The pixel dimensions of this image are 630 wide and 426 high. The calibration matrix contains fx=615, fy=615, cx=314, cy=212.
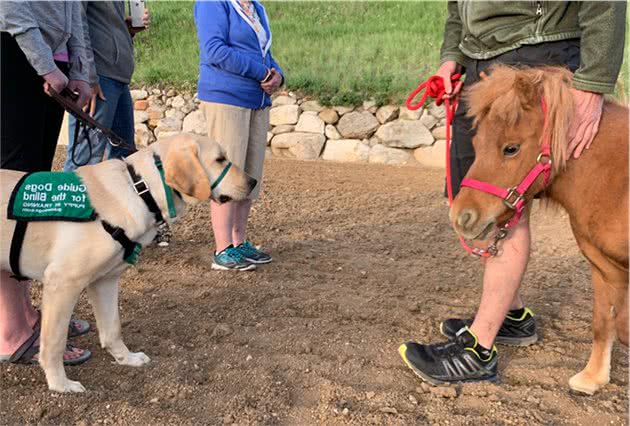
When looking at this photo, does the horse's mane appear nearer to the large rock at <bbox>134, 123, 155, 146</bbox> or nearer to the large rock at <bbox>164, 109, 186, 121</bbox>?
the large rock at <bbox>164, 109, 186, 121</bbox>

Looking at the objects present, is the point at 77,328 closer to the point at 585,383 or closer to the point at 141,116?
the point at 585,383

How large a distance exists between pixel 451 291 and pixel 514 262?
1.56 metres

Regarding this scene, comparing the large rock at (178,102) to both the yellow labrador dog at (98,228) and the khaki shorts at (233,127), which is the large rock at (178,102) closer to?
the khaki shorts at (233,127)

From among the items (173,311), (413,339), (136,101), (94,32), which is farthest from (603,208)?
(136,101)

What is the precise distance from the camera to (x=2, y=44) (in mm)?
3189

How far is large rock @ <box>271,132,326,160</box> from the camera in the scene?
10797 mm

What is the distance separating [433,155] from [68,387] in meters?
7.99

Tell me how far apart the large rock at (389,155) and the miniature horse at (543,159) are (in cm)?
746

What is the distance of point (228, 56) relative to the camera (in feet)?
15.2

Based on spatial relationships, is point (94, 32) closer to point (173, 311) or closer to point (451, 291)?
point (173, 311)

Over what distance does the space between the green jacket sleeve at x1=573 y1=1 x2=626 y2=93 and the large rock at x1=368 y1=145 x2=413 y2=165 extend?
24.6 feet

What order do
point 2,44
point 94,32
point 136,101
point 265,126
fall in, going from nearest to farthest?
point 2,44 → point 94,32 → point 265,126 → point 136,101

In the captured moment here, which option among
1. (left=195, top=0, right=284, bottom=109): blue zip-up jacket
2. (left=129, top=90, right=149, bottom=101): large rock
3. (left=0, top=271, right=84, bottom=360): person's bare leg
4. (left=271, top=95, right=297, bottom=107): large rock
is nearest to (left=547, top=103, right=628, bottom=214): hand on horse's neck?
(left=195, top=0, right=284, bottom=109): blue zip-up jacket

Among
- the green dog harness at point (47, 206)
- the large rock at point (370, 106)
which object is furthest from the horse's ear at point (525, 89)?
the large rock at point (370, 106)
